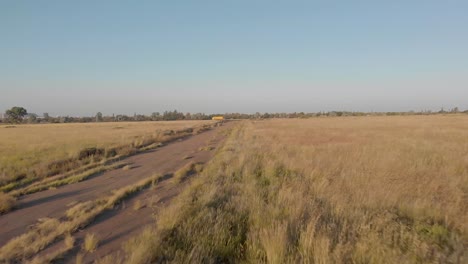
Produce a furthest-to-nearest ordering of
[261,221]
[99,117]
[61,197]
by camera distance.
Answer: [99,117] → [61,197] → [261,221]

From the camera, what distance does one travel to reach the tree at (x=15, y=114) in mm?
147000

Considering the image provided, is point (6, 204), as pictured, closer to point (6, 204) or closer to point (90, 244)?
point (6, 204)

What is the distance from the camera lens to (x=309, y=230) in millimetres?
5070

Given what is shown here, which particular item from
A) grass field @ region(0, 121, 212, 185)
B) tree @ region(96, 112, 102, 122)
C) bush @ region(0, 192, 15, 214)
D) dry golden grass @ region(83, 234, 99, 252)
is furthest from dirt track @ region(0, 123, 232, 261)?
tree @ region(96, 112, 102, 122)

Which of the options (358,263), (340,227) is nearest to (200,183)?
(340,227)

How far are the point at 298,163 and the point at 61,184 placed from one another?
9.97 m

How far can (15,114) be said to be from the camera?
14700cm

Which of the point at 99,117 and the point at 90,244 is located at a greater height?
the point at 90,244

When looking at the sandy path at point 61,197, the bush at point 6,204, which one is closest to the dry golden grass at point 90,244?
the sandy path at point 61,197

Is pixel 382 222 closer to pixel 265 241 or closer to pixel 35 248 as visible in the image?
pixel 265 241

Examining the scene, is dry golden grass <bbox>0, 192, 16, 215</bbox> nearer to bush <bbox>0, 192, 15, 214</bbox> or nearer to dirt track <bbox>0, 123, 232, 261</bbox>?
bush <bbox>0, 192, 15, 214</bbox>

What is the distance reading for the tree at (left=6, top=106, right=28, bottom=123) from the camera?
14700 centimetres

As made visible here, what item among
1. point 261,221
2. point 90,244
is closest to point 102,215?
point 90,244

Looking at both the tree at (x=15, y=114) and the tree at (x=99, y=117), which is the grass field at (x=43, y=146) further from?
the tree at (x=99, y=117)
